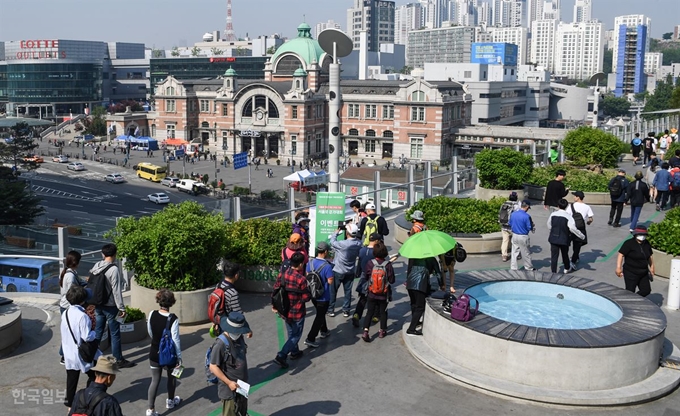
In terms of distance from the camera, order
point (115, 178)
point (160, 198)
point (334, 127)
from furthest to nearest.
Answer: point (115, 178)
point (160, 198)
point (334, 127)

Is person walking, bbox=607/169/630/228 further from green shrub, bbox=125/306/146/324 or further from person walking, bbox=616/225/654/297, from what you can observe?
green shrub, bbox=125/306/146/324

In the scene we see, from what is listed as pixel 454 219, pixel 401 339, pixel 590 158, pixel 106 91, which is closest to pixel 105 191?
pixel 590 158

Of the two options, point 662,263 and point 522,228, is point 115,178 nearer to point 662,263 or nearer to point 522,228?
point 522,228

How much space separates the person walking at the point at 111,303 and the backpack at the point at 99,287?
30 millimetres

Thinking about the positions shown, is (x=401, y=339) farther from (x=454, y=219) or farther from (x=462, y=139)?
(x=462, y=139)

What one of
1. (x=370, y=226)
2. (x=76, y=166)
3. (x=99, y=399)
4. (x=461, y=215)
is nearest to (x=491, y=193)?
(x=461, y=215)

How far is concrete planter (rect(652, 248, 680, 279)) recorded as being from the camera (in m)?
13.9

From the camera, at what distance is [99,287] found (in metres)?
8.95

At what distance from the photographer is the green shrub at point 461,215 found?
1591cm

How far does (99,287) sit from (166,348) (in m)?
1.68

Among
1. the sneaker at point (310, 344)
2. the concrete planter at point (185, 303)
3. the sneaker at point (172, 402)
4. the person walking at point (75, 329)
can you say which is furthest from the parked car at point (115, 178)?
the person walking at point (75, 329)

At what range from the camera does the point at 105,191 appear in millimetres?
59312

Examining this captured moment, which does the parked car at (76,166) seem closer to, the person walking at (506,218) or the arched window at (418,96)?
the arched window at (418,96)

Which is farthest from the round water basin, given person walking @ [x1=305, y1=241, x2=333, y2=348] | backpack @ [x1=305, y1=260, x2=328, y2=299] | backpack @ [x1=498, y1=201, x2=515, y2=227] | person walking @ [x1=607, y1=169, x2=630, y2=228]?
person walking @ [x1=607, y1=169, x2=630, y2=228]
